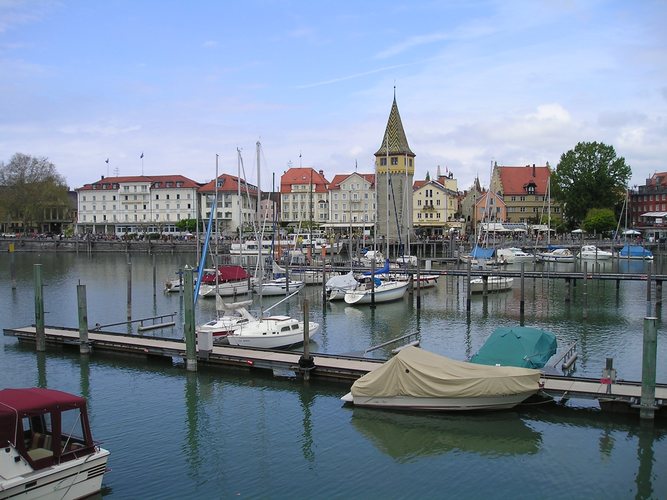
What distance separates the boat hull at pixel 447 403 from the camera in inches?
977

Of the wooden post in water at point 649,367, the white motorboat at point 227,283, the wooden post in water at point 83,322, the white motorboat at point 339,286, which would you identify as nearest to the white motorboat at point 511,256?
the white motorboat at point 339,286

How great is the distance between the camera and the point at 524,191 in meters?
140

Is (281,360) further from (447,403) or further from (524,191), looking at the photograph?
(524,191)

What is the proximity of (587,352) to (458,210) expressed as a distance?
372 feet

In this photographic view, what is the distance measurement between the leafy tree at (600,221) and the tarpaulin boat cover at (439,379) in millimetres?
101953

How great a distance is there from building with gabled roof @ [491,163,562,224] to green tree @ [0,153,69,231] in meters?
96.5

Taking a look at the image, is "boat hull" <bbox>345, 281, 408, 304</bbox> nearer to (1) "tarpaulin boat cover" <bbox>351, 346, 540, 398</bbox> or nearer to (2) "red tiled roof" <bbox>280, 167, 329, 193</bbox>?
(1) "tarpaulin boat cover" <bbox>351, 346, 540, 398</bbox>

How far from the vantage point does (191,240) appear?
129 meters

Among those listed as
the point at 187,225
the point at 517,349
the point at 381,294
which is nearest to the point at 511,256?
the point at 381,294

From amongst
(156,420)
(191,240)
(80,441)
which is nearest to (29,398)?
(80,441)

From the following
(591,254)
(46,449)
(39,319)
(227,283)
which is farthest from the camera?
(591,254)

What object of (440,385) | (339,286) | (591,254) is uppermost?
(591,254)

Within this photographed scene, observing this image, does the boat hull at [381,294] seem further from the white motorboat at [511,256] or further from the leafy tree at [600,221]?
the leafy tree at [600,221]

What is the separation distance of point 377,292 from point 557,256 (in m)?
55.7
